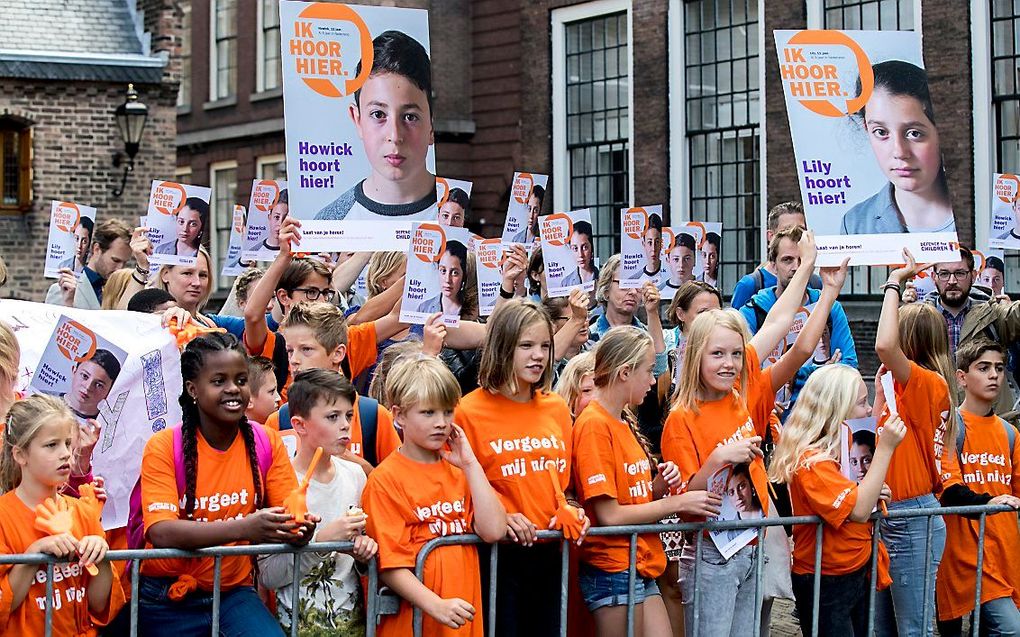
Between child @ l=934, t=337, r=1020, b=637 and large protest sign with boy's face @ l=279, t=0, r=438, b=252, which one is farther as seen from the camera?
large protest sign with boy's face @ l=279, t=0, r=438, b=252

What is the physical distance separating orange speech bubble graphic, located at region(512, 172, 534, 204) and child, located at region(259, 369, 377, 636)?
19.9 ft

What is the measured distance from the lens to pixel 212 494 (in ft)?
15.0

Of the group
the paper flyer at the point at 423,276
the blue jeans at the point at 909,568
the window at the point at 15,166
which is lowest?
the blue jeans at the point at 909,568

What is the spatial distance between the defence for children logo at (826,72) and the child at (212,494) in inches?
117

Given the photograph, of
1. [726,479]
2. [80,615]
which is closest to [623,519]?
[726,479]

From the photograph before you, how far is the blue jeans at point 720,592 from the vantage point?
5.38m

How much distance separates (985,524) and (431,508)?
105 inches

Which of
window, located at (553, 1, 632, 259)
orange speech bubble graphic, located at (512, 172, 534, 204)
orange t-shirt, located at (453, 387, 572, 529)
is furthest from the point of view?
window, located at (553, 1, 632, 259)

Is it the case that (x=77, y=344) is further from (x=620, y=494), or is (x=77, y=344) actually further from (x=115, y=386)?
(x=620, y=494)

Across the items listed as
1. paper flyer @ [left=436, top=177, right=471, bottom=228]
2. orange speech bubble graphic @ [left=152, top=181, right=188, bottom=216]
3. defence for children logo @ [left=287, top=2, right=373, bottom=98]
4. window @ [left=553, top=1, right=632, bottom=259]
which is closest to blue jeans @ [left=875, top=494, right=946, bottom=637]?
defence for children logo @ [left=287, top=2, right=373, bottom=98]

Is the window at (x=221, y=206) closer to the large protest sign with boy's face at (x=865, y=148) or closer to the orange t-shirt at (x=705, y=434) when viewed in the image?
the large protest sign with boy's face at (x=865, y=148)

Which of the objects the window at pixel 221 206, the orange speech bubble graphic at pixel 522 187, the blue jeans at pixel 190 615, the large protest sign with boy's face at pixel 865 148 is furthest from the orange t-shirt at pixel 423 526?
the window at pixel 221 206

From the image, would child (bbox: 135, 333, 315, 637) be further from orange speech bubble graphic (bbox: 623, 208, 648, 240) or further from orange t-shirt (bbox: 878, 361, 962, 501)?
orange speech bubble graphic (bbox: 623, 208, 648, 240)

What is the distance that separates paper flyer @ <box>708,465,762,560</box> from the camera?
538 cm
